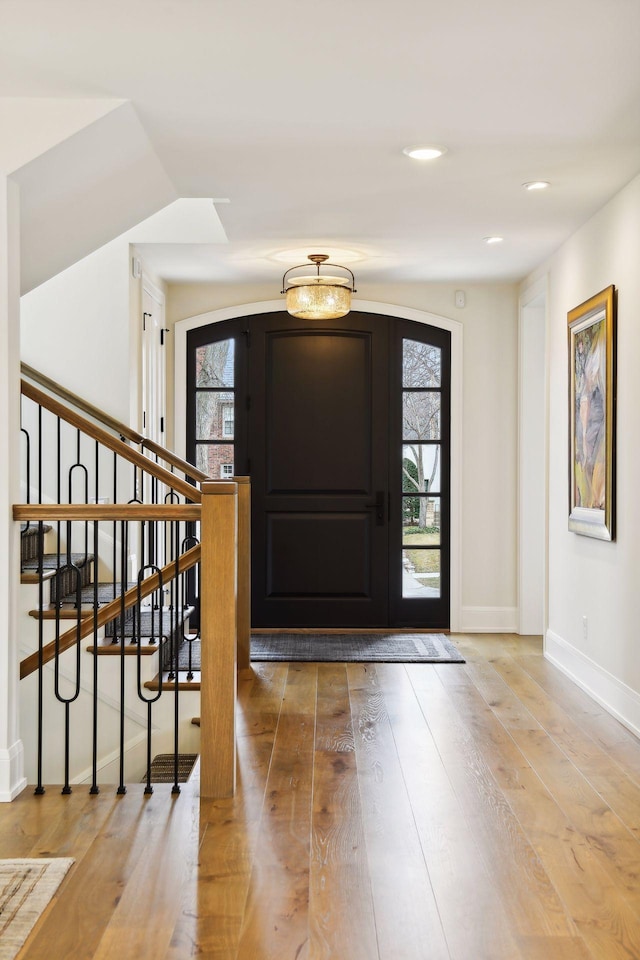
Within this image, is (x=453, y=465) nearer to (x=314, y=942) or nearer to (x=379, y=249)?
(x=379, y=249)

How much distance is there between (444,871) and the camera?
2.65 metres

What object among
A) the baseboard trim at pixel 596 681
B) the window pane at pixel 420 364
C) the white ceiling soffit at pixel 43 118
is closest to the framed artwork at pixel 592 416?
the baseboard trim at pixel 596 681

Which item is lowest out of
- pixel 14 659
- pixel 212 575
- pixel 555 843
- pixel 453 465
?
pixel 555 843

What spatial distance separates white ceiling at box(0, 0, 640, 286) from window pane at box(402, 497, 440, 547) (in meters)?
2.41

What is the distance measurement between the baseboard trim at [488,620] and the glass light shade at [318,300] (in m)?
2.44

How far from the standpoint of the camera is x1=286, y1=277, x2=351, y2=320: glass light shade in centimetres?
586

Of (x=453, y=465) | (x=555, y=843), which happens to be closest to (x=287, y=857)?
(x=555, y=843)

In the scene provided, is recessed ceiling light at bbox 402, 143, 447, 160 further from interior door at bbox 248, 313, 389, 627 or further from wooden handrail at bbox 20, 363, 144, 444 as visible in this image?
interior door at bbox 248, 313, 389, 627

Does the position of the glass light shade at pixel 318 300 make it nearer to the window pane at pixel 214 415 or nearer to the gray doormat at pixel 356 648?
the window pane at pixel 214 415

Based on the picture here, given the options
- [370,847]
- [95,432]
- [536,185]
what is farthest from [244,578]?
[370,847]

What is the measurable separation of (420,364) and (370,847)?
454cm

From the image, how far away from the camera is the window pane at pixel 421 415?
684cm

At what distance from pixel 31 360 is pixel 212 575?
2.81m

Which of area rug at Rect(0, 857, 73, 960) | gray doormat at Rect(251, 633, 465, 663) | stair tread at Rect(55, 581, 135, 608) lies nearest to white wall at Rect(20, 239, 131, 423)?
stair tread at Rect(55, 581, 135, 608)
